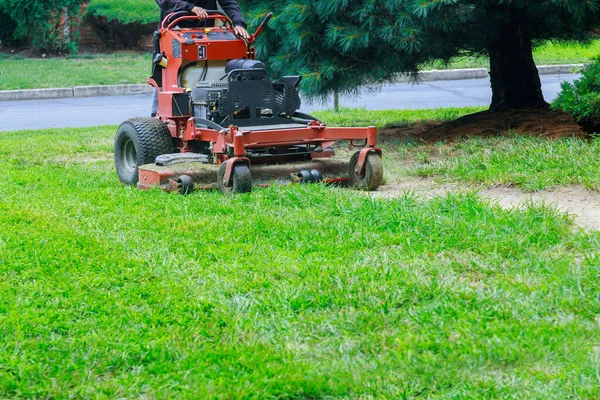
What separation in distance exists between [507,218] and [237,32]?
334 centimetres

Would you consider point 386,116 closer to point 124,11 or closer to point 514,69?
point 514,69

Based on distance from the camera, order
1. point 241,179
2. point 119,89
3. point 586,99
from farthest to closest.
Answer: point 119,89, point 586,99, point 241,179

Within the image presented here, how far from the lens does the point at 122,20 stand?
24891 millimetres

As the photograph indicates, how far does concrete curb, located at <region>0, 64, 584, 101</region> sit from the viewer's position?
58.4 feet

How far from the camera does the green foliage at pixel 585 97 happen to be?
24.0 ft

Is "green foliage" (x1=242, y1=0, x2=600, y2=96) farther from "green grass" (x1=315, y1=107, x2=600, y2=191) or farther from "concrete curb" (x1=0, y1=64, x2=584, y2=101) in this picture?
"concrete curb" (x1=0, y1=64, x2=584, y2=101)

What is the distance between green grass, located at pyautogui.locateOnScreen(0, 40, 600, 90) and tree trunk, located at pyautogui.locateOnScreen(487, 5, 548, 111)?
7239 millimetres

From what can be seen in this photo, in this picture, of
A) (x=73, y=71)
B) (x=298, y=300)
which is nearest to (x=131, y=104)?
(x=73, y=71)

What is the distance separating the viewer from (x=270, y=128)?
7.10 metres

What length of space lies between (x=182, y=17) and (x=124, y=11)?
1800 cm

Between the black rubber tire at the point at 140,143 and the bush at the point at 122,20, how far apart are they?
680 inches

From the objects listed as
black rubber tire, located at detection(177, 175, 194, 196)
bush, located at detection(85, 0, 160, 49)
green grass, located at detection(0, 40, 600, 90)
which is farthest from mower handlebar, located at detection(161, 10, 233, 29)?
bush, located at detection(85, 0, 160, 49)

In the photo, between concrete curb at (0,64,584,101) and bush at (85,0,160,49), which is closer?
concrete curb at (0,64,584,101)

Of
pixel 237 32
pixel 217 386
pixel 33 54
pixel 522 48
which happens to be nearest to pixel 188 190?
pixel 237 32
